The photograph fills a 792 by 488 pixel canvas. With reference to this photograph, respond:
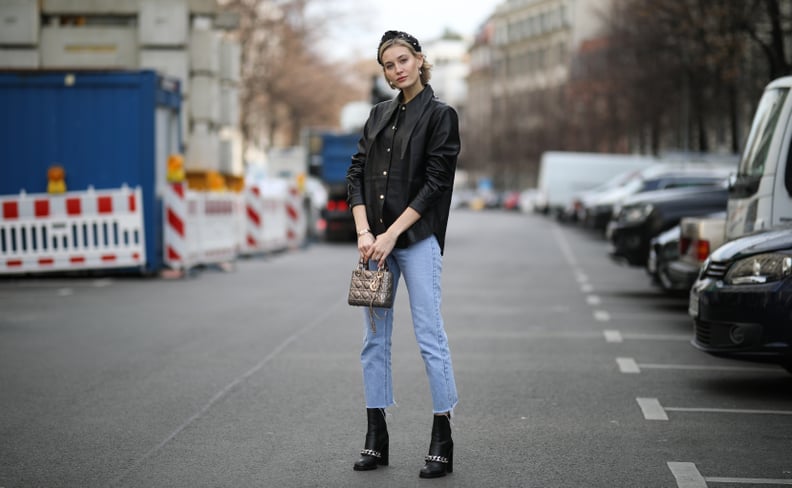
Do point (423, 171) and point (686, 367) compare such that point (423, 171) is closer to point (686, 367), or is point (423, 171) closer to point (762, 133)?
point (686, 367)

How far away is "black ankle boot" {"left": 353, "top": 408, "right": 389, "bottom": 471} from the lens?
6.43 metres

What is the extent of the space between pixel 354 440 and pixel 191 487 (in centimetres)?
134

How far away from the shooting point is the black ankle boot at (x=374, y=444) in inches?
253

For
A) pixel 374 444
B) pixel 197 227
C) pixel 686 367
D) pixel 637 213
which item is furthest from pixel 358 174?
pixel 197 227

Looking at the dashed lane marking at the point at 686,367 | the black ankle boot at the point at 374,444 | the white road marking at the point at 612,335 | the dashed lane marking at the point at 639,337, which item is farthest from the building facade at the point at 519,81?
the black ankle boot at the point at 374,444

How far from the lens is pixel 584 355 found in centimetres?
1111

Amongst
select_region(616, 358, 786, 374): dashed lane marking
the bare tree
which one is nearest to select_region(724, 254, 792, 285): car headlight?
select_region(616, 358, 786, 374): dashed lane marking

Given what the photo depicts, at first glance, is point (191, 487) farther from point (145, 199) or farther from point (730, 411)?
point (145, 199)

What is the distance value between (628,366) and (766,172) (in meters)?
1.88

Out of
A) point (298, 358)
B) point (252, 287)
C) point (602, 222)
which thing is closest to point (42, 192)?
point (252, 287)

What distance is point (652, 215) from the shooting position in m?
16.8

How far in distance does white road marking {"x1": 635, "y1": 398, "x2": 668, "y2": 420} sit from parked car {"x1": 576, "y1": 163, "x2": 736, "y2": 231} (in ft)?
52.6

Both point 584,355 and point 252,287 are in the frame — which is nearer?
point 584,355

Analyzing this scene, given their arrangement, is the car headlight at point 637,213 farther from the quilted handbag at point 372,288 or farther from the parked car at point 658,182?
the quilted handbag at point 372,288
